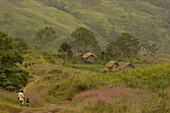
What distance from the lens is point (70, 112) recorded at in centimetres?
1242

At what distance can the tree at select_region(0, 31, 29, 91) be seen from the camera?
20.5 metres

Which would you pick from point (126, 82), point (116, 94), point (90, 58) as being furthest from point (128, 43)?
point (116, 94)

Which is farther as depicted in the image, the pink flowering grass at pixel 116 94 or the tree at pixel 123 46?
the tree at pixel 123 46

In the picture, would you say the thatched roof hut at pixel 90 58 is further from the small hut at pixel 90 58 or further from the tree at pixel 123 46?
the tree at pixel 123 46

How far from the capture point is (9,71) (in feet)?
72.4

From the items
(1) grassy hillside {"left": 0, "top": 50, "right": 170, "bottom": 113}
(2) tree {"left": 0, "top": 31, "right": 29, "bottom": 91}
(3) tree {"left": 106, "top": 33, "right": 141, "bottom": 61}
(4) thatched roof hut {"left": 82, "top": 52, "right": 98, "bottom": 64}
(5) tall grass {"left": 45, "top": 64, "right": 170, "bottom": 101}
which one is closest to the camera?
(1) grassy hillside {"left": 0, "top": 50, "right": 170, "bottom": 113}

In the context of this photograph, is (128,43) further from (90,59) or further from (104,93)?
(104,93)

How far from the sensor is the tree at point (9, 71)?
2053 cm

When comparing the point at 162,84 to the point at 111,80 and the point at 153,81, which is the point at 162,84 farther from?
the point at 111,80

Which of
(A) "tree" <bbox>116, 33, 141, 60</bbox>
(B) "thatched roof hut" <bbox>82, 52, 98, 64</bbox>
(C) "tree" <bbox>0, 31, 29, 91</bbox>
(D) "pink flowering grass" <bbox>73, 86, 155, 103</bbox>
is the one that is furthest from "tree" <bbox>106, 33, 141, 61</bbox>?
(D) "pink flowering grass" <bbox>73, 86, 155, 103</bbox>

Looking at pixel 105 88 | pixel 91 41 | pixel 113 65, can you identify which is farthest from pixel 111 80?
pixel 91 41

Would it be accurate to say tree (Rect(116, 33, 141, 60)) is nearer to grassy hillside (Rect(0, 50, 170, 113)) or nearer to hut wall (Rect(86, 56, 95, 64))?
hut wall (Rect(86, 56, 95, 64))

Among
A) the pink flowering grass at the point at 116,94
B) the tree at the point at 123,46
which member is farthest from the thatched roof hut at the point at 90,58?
the pink flowering grass at the point at 116,94

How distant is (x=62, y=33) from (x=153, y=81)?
164890mm
